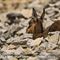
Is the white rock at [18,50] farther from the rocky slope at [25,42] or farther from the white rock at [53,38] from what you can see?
the white rock at [53,38]

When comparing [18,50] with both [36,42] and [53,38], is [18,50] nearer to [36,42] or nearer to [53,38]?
[36,42]

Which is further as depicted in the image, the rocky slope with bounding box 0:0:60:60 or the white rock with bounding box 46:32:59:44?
the white rock with bounding box 46:32:59:44

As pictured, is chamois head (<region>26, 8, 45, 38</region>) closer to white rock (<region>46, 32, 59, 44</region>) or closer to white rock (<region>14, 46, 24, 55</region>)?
white rock (<region>46, 32, 59, 44</region>)

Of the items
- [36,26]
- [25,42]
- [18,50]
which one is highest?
[36,26]

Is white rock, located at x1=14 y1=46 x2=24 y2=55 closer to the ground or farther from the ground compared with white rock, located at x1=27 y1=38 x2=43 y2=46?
closer to the ground

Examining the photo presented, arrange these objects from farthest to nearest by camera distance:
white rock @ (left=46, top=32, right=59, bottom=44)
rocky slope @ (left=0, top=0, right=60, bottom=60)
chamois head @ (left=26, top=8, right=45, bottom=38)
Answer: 1. chamois head @ (left=26, top=8, right=45, bottom=38)
2. white rock @ (left=46, top=32, right=59, bottom=44)
3. rocky slope @ (left=0, top=0, right=60, bottom=60)

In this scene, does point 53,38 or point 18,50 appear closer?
point 18,50

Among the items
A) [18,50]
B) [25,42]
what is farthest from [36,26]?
[18,50]

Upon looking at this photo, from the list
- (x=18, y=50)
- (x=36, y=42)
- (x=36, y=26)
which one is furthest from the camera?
(x=36, y=26)

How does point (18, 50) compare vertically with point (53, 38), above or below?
below

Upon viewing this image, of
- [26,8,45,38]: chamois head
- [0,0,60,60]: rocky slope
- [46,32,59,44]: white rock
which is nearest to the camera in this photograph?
[0,0,60,60]: rocky slope

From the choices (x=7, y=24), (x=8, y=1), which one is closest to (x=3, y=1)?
(x=8, y=1)

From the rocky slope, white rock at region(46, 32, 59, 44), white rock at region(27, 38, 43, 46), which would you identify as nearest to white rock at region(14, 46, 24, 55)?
the rocky slope

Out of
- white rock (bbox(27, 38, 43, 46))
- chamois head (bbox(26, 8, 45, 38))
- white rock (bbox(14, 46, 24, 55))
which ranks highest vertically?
chamois head (bbox(26, 8, 45, 38))
